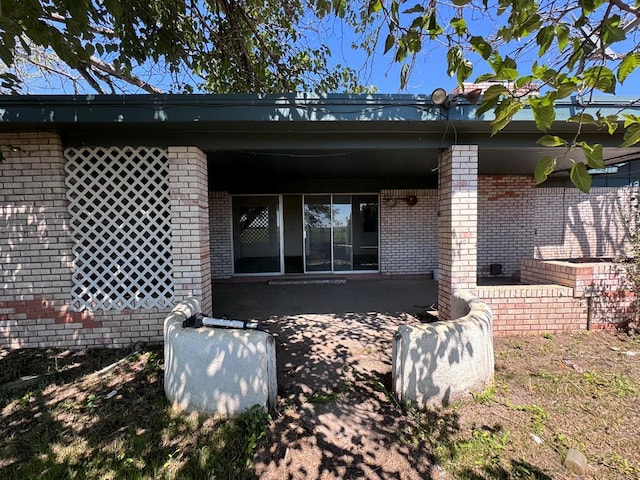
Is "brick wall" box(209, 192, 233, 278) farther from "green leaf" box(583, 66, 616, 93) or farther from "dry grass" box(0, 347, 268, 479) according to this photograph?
"green leaf" box(583, 66, 616, 93)

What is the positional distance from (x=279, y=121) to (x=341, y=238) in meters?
5.34

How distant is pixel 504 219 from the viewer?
775cm

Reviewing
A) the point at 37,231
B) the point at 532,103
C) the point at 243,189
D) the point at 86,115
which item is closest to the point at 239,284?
the point at 243,189

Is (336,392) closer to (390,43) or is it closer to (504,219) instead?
(390,43)

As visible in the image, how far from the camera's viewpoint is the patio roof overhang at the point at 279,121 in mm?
3236

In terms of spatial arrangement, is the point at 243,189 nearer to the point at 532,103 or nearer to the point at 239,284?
the point at 239,284

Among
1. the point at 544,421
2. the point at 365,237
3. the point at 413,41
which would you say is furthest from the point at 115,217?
the point at 365,237

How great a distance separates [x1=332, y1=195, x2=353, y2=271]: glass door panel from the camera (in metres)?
8.44

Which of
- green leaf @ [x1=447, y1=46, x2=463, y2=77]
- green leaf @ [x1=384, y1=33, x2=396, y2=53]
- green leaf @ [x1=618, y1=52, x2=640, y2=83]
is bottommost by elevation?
green leaf @ [x1=618, y1=52, x2=640, y2=83]

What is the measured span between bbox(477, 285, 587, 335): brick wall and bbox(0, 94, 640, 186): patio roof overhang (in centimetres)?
200

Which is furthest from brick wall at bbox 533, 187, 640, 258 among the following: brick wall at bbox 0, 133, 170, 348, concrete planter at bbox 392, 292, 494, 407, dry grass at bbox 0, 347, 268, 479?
brick wall at bbox 0, 133, 170, 348

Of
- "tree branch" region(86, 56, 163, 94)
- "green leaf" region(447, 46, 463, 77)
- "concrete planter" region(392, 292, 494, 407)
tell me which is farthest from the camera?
"tree branch" region(86, 56, 163, 94)

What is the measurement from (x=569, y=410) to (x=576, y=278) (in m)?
2.25

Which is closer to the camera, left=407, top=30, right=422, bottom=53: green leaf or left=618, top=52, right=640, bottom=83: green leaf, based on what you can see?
left=618, top=52, right=640, bottom=83: green leaf
